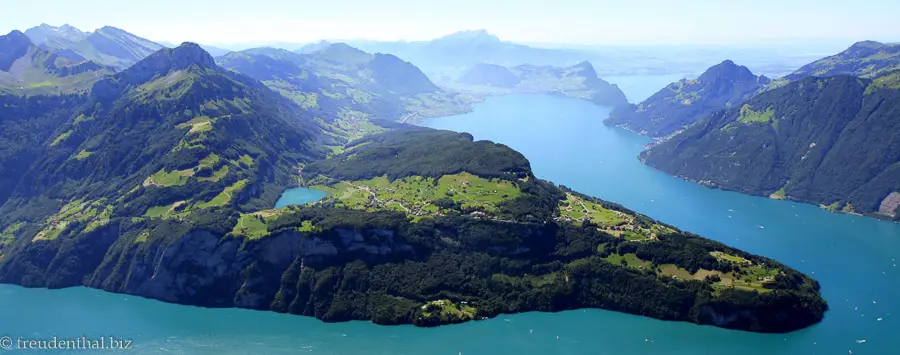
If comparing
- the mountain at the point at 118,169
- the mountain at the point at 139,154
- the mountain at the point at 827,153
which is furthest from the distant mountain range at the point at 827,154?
the mountain at the point at 118,169

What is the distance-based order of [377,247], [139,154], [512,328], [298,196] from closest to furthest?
[512,328] → [377,247] → [298,196] → [139,154]

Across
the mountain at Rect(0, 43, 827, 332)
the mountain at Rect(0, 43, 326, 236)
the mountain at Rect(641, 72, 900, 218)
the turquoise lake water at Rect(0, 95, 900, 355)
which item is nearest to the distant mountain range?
the mountain at Rect(641, 72, 900, 218)

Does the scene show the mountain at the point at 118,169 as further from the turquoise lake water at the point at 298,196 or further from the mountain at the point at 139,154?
the turquoise lake water at the point at 298,196

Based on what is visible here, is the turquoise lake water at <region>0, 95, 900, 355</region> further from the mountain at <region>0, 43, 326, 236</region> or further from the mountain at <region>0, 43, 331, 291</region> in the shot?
the mountain at <region>0, 43, 326, 236</region>

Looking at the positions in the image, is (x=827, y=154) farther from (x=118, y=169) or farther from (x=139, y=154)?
(x=118, y=169)

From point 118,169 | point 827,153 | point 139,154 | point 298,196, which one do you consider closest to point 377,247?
point 298,196

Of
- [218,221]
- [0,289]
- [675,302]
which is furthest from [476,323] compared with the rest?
[0,289]
